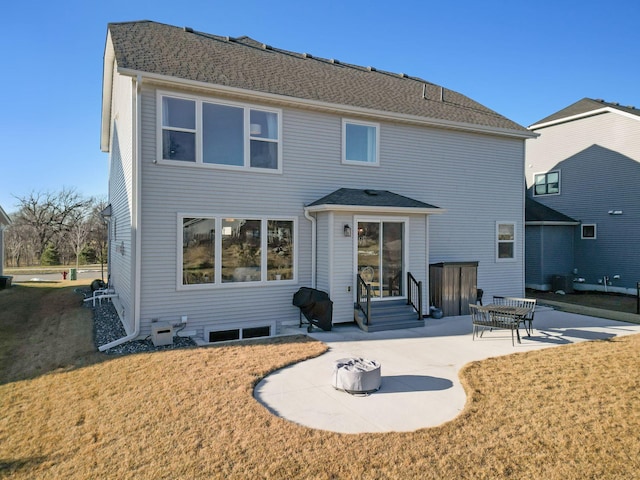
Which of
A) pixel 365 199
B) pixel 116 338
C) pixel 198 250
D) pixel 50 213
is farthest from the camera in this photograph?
pixel 50 213

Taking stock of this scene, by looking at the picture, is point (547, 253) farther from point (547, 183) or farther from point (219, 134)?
point (219, 134)

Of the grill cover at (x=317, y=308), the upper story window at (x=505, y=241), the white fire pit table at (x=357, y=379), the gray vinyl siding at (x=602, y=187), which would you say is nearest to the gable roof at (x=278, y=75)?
the upper story window at (x=505, y=241)

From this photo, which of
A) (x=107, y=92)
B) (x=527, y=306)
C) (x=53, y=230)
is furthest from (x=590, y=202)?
(x=53, y=230)

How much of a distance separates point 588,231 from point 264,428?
63.7ft

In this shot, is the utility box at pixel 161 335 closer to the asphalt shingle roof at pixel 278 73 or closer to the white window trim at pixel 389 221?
the white window trim at pixel 389 221

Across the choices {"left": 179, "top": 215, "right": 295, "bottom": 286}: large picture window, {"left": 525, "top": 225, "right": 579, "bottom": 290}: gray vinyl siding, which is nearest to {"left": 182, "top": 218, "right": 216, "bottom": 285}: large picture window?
{"left": 179, "top": 215, "right": 295, "bottom": 286}: large picture window

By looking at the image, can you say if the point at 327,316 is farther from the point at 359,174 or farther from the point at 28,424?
the point at 28,424

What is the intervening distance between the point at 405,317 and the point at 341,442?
20.6 ft

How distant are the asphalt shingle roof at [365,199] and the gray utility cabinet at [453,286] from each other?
79.8 inches

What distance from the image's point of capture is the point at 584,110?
1866 cm

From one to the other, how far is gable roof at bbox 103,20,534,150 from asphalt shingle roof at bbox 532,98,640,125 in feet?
25.5

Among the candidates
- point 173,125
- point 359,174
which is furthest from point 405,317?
point 173,125

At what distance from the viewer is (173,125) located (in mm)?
8852

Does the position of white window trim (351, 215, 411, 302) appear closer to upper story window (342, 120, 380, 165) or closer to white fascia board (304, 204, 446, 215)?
white fascia board (304, 204, 446, 215)
